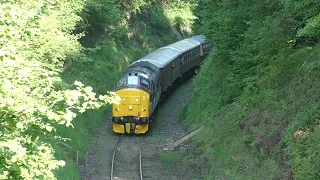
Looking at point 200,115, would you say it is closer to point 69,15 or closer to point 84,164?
point 84,164

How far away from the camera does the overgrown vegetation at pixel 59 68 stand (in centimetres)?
576

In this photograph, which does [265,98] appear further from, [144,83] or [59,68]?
[59,68]

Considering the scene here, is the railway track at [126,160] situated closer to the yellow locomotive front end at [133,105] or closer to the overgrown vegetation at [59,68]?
the yellow locomotive front end at [133,105]

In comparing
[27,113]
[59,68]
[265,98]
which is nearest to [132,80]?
[59,68]

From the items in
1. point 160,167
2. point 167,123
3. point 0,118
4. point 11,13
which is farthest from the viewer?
point 167,123

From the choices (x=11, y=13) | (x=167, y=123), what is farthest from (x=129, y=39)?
(x=11, y=13)

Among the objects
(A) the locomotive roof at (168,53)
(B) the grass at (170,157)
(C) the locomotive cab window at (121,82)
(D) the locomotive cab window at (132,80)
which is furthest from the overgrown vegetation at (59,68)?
(A) the locomotive roof at (168,53)

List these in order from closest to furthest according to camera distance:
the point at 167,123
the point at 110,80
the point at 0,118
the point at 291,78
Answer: the point at 0,118 < the point at 291,78 < the point at 167,123 < the point at 110,80

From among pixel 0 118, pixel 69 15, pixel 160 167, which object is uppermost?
pixel 69 15

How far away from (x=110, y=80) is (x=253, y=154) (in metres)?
18.6

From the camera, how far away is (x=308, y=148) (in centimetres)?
1081

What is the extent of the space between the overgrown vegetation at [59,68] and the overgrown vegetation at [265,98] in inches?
215

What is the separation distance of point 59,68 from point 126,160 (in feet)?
19.7

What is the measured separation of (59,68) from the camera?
72.2 feet
